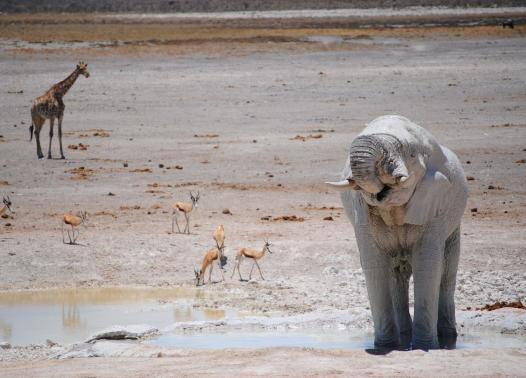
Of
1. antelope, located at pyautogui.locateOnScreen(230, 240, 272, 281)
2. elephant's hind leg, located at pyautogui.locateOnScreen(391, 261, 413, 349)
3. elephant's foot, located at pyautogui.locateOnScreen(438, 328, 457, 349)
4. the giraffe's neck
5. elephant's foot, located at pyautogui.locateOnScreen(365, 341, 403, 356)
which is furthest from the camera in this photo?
the giraffe's neck

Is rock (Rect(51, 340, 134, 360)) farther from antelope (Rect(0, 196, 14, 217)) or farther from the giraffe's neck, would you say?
the giraffe's neck

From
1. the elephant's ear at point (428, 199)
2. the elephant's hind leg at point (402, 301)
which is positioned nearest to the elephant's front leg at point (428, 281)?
the elephant's ear at point (428, 199)

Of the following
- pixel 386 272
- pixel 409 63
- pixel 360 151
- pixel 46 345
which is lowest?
pixel 46 345

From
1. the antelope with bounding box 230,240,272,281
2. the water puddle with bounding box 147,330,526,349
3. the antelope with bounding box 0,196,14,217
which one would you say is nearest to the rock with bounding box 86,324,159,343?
the water puddle with bounding box 147,330,526,349

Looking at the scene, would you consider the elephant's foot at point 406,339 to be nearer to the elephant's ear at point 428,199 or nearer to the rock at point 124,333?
the elephant's ear at point 428,199

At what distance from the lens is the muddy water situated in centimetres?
1255

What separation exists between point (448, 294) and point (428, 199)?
1.52 meters

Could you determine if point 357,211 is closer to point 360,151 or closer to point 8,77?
point 360,151

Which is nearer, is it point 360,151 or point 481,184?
point 360,151

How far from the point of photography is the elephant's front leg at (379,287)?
10148 mm

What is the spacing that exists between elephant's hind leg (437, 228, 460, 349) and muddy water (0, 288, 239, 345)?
2.70 metres

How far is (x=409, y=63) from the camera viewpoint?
37531 mm

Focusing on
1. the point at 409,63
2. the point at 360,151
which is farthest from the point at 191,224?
the point at 409,63

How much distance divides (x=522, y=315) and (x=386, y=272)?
1898mm
